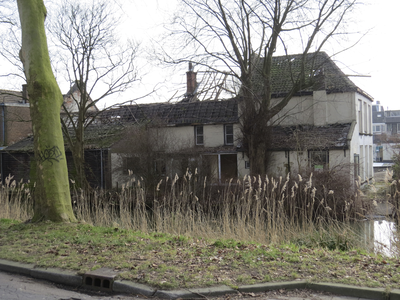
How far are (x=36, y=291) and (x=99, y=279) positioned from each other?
0.83m

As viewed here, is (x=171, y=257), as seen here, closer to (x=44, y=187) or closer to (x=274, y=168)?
(x=44, y=187)

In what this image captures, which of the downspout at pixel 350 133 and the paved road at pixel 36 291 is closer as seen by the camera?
the paved road at pixel 36 291

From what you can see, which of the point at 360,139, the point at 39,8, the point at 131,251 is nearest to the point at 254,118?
the point at 360,139

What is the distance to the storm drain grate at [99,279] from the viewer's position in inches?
219

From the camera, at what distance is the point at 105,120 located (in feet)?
105

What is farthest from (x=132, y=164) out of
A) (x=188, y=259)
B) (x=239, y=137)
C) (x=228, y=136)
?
(x=188, y=259)

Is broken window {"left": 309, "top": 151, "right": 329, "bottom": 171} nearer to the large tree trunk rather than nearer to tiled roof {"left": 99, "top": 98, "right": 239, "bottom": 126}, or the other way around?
tiled roof {"left": 99, "top": 98, "right": 239, "bottom": 126}

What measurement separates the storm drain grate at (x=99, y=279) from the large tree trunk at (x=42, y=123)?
401 cm

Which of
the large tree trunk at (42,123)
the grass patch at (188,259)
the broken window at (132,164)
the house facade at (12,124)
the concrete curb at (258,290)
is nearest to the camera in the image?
the concrete curb at (258,290)

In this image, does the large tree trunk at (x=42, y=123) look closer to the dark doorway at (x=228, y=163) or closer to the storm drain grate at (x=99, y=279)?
the storm drain grate at (x=99, y=279)

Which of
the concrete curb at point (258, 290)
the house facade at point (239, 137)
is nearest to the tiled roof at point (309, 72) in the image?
the house facade at point (239, 137)

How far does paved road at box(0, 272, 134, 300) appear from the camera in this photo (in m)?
5.23

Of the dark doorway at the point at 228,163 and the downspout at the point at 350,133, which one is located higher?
the downspout at the point at 350,133

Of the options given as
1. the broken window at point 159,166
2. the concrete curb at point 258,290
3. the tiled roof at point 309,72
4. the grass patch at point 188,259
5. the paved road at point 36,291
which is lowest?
the paved road at point 36,291
